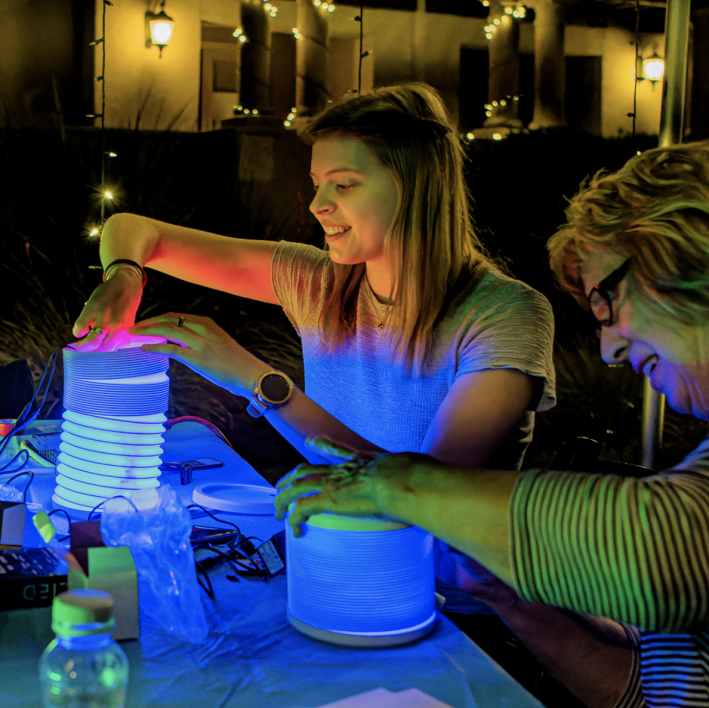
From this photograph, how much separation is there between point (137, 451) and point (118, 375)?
164 millimetres

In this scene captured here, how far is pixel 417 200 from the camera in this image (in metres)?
1.70

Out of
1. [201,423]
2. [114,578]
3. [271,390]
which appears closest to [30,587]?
[114,578]

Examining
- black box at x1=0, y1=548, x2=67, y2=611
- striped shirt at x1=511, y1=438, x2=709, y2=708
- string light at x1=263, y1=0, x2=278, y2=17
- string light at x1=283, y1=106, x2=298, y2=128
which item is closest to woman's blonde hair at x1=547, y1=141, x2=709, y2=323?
striped shirt at x1=511, y1=438, x2=709, y2=708

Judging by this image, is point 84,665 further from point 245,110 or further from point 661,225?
point 245,110

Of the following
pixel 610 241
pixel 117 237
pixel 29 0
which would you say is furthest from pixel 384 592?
pixel 29 0

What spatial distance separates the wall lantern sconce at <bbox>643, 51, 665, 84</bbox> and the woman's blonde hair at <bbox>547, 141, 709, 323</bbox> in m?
6.07

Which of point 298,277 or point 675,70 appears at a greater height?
point 675,70

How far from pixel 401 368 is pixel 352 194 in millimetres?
431

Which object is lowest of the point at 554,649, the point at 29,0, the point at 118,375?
the point at 554,649

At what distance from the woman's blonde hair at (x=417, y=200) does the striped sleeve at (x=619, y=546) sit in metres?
0.95

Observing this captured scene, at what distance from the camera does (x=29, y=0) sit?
5.31 m

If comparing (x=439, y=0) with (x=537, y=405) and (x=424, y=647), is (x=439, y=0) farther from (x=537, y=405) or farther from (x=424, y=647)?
(x=424, y=647)

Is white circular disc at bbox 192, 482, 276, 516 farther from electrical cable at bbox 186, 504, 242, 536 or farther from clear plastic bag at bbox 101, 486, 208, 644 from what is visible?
clear plastic bag at bbox 101, 486, 208, 644

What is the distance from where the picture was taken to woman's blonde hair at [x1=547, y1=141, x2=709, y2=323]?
2.98 ft
